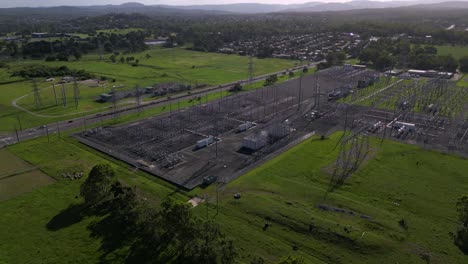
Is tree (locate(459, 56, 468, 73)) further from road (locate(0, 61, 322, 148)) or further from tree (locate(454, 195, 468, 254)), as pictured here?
A: tree (locate(454, 195, 468, 254))

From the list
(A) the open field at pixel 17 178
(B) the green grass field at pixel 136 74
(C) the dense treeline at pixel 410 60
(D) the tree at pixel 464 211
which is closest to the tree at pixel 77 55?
(B) the green grass field at pixel 136 74

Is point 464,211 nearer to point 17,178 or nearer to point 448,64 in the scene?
point 17,178

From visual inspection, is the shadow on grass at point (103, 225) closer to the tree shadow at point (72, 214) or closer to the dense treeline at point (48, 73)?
the tree shadow at point (72, 214)

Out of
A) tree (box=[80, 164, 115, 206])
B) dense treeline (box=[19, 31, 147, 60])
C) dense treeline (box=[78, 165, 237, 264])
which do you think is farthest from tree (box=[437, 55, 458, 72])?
dense treeline (box=[19, 31, 147, 60])

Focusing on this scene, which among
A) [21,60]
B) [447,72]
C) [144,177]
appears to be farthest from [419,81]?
[21,60]

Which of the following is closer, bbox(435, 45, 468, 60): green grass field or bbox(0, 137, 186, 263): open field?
bbox(0, 137, 186, 263): open field

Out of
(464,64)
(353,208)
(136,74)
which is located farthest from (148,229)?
(464,64)
